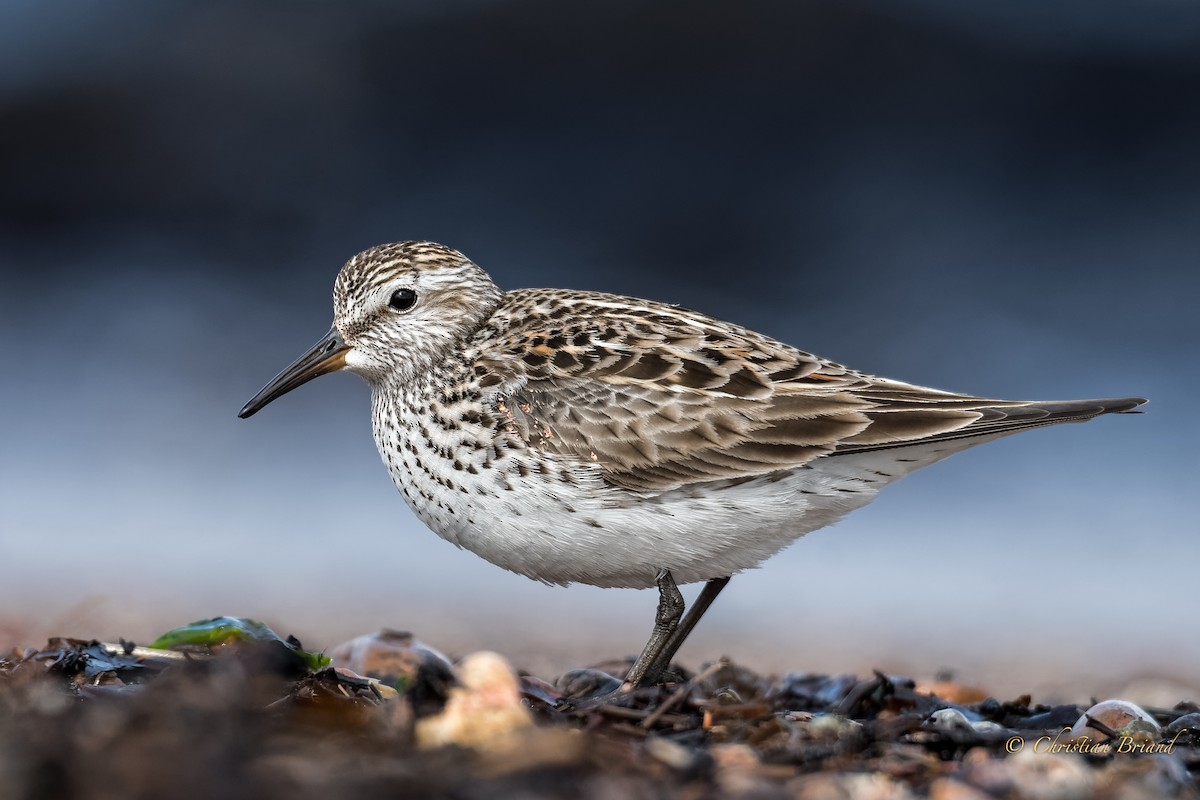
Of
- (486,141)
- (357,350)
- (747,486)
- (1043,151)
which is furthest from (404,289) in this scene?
(1043,151)

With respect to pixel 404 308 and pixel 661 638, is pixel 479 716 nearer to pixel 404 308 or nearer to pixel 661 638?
pixel 661 638

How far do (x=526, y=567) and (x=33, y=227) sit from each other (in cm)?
899

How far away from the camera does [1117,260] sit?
35.2 feet

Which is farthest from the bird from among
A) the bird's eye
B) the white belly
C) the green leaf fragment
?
the green leaf fragment

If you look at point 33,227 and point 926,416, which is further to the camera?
point 33,227

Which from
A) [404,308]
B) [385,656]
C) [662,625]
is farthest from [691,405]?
[385,656]

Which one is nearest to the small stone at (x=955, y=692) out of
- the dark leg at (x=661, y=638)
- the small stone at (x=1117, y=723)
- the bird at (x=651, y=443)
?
the small stone at (x=1117, y=723)

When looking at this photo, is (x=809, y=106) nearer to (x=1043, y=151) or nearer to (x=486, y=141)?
(x=1043, y=151)

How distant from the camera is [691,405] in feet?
15.5

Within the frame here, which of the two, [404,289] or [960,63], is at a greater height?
[960,63]

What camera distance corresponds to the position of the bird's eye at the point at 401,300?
533 cm

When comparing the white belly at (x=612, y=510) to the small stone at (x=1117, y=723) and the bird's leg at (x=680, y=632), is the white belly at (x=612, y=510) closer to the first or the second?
the bird's leg at (x=680, y=632)

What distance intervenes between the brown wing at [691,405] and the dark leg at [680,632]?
75 cm

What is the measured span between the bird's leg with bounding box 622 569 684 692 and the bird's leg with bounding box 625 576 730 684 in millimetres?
18
